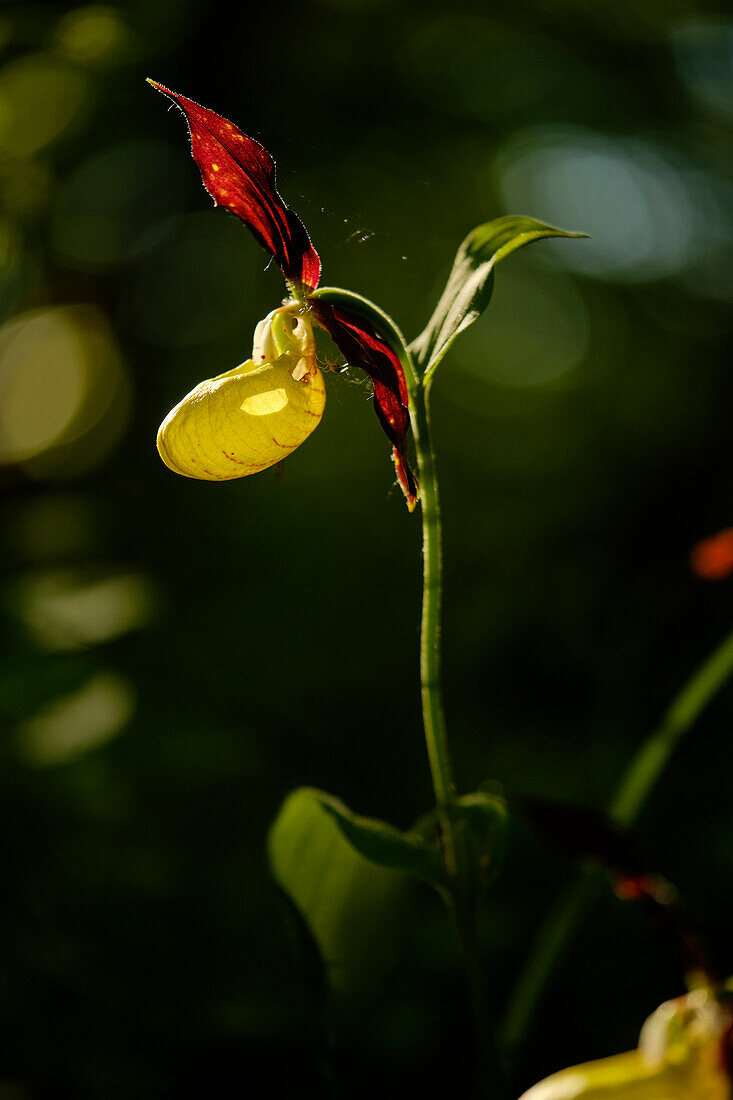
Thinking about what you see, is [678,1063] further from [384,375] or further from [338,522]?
[338,522]

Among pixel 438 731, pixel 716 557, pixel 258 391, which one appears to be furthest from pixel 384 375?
pixel 716 557

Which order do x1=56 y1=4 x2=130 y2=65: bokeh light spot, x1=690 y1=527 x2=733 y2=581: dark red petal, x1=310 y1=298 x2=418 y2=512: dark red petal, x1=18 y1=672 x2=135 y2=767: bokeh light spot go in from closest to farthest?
x1=310 y1=298 x2=418 y2=512: dark red petal → x1=690 y1=527 x2=733 y2=581: dark red petal → x1=18 y1=672 x2=135 y2=767: bokeh light spot → x1=56 y1=4 x2=130 y2=65: bokeh light spot

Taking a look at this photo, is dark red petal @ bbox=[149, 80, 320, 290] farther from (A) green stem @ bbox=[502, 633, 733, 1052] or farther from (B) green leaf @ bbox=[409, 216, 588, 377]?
(A) green stem @ bbox=[502, 633, 733, 1052]

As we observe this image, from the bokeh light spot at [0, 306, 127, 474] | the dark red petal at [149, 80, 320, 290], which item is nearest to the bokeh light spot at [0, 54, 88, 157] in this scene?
the bokeh light spot at [0, 306, 127, 474]

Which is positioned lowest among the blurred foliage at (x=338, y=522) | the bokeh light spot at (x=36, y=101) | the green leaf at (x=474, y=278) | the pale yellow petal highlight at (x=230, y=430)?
the blurred foliage at (x=338, y=522)

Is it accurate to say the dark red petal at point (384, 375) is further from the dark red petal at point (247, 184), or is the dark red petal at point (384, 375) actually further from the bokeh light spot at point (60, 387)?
the bokeh light spot at point (60, 387)

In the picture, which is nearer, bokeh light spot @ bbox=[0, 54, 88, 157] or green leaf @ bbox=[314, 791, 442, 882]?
green leaf @ bbox=[314, 791, 442, 882]

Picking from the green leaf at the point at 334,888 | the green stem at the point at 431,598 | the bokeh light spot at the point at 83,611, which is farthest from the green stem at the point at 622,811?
the bokeh light spot at the point at 83,611
